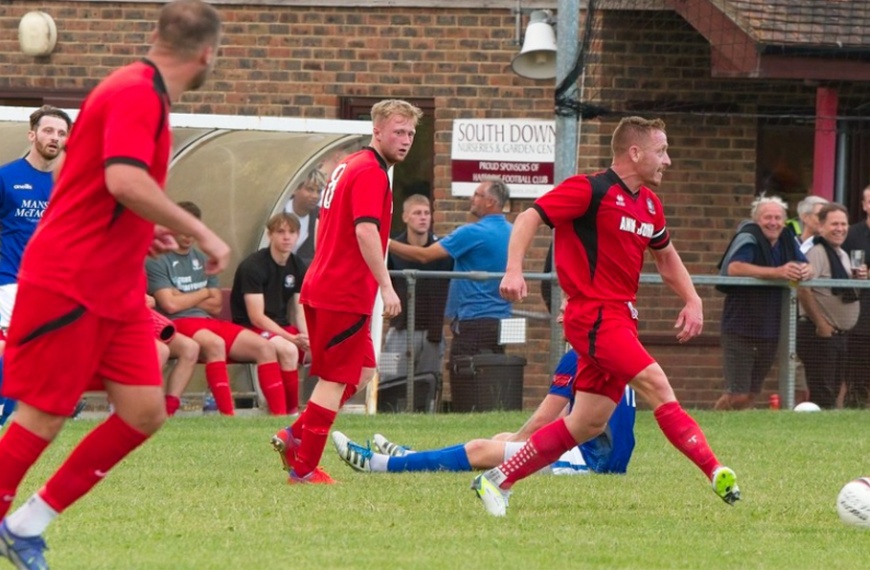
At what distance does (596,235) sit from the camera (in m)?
8.02

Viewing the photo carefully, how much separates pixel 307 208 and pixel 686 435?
7567 millimetres

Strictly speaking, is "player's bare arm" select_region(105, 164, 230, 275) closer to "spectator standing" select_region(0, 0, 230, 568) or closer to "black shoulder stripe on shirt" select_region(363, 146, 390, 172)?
"spectator standing" select_region(0, 0, 230, 568)

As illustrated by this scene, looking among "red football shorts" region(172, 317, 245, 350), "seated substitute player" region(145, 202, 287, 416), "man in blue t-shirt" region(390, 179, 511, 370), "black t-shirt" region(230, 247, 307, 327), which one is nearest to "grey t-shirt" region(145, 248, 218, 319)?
"seated substitute player" region(145, 202, 287, 416)

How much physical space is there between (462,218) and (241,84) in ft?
8.56

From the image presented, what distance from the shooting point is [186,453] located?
1074 centimetres

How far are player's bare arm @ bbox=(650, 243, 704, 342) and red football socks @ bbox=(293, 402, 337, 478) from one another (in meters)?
1.78

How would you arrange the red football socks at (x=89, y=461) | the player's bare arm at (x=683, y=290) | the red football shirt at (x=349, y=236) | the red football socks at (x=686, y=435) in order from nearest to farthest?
the red football socks at (x=89, y=461) → the red football socks at (x=686, y=435) → the player's bare arm at (x=683, y=290) → the red football shirt at (x=349, y=236)

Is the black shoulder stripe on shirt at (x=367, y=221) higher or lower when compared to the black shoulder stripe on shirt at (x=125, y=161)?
lower

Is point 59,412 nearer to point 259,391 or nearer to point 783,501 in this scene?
point 783,501

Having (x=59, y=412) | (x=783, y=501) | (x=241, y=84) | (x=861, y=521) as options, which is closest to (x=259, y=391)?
(x=241, y=84)

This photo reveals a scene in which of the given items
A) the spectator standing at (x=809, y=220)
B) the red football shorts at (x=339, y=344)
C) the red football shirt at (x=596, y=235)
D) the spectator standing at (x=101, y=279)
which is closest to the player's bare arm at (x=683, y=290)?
the red football shirt at (x=596, y=235)

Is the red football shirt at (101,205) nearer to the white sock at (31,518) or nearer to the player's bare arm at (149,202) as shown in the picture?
the player's bare arm at (149,202)

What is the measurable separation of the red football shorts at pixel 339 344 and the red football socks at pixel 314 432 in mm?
172

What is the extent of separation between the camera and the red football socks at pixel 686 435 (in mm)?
7785
